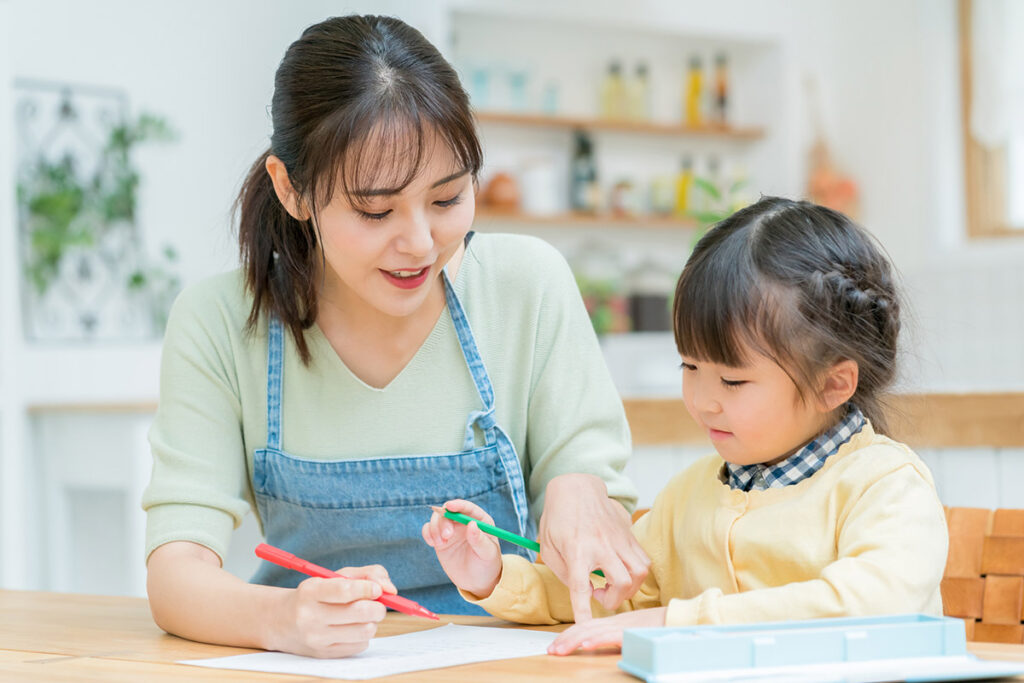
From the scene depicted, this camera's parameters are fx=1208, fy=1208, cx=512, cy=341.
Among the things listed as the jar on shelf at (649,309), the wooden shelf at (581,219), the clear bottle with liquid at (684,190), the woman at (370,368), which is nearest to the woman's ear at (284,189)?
the woman at (370,368)

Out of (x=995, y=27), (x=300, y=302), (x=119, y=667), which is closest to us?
(x=119, y=667)

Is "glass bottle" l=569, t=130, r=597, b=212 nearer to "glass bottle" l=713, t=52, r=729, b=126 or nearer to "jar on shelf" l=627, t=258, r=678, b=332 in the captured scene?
"jar on shelf" l=627, t=258, r=678, b=332

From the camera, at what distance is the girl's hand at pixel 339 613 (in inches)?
40.3

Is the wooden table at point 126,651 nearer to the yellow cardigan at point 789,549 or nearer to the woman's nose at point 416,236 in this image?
the yellow cardigan at point 789,549

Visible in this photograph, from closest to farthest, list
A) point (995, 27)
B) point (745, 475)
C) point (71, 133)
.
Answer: point (745, 475), point (71, 133), point (995, 27)

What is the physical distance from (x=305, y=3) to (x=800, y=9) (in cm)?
255

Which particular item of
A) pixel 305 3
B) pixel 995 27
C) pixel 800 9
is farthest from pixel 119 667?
pixel 800 9

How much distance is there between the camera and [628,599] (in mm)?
1233

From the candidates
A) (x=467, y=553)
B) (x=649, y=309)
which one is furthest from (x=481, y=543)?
(x=649, y=309)

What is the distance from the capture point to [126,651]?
3.70ft

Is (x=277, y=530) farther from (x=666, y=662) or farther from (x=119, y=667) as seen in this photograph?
(x=666, y=662)

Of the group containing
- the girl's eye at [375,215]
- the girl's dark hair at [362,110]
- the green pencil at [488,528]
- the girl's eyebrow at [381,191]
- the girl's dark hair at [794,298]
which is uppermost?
the girl's dark hair at [362,110]

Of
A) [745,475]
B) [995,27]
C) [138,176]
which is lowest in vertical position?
[745,475]

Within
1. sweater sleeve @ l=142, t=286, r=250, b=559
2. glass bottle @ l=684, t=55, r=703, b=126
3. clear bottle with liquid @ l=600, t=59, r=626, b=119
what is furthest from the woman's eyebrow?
glass bottle @ l=684, t=55, r=703, b=126
